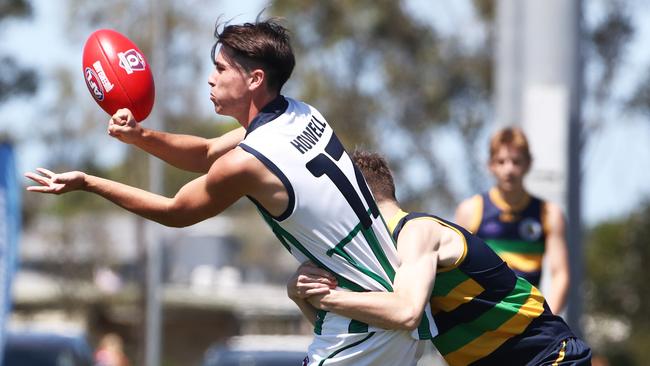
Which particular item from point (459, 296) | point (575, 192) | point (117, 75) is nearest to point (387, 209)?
point (459, 296)

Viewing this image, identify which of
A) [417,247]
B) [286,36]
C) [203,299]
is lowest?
[203,299]

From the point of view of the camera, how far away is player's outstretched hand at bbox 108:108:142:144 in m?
5.53

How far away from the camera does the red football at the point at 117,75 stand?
19.0ft

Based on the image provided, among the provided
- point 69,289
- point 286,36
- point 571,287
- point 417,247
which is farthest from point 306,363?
point 69,289

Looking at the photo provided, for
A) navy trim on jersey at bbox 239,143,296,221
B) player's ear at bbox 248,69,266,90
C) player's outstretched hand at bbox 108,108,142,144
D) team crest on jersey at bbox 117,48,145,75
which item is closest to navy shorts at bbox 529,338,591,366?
navy trim on jersey at bbox 239,143,296,221

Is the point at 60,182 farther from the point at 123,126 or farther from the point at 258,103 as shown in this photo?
the point at 258,103

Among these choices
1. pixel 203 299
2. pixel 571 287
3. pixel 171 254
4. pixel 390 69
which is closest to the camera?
pixel 571 287

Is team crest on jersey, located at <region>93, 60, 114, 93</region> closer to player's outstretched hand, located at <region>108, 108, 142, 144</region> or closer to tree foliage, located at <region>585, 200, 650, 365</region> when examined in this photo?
player's outstretched hand, located at <region>108, 108, 142, 144</region>

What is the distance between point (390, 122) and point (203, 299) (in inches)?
926

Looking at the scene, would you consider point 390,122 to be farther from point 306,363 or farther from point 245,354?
point 306,363

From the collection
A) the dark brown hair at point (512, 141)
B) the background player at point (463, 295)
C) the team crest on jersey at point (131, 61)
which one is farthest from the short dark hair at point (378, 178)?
the dark brown hair at point (512, 141)

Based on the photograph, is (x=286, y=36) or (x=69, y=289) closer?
(x=286, y=36)

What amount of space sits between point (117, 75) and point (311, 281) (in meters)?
1.30

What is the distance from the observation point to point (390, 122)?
3080cm
